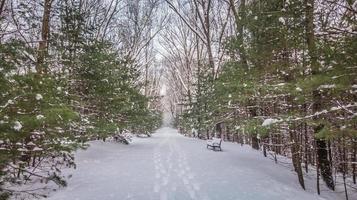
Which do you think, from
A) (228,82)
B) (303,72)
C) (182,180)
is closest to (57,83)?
(182,180)

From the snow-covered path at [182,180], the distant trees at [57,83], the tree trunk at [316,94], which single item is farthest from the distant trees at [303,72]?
the distant trees at [57,83]

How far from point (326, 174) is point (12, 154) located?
8.32m

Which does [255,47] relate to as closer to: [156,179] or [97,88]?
[156,179]

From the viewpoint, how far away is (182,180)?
28.5 feet

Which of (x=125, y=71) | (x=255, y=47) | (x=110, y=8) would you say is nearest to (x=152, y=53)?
(x=110, y=8)

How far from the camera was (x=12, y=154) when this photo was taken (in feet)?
17.9

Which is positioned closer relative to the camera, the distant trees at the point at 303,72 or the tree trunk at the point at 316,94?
the distant trees at the point at 303,72

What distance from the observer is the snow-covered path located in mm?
7277

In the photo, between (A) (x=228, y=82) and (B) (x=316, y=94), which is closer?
(B) (x=316, y=94)

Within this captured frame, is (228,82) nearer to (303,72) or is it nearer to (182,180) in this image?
(303,72)

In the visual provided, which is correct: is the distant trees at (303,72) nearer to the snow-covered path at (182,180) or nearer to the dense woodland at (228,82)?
the dense woodland at (228,82)

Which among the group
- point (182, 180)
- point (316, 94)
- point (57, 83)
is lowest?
point (182, 180)

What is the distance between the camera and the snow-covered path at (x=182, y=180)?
728 cm

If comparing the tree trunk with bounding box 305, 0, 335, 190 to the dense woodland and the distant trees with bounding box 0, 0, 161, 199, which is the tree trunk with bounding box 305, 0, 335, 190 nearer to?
the dense woodland
